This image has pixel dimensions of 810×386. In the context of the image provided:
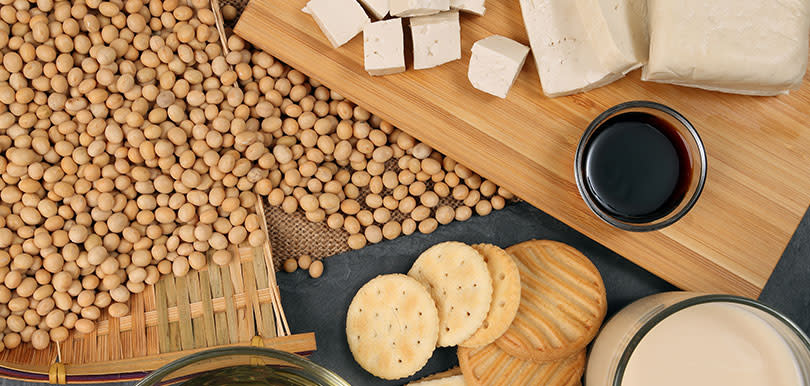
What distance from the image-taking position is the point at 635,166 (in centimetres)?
102

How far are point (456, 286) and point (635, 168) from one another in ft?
1.22

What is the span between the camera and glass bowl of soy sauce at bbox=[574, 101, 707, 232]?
3.32 feet

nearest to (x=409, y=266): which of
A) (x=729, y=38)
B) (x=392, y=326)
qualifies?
(x=392, y=326)

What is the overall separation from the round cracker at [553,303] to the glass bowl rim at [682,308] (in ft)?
0.61

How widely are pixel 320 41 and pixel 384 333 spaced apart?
0.55 meters


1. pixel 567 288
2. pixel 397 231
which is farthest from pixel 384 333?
pixel 567 288

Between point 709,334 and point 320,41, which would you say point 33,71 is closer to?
point 320,41

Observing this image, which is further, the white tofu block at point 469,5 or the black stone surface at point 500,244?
the black stone surface at point 500,244

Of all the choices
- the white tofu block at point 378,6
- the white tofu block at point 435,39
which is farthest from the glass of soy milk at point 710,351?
the white tofu block at point 378,6

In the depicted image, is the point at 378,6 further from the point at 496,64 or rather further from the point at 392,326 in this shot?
the point at 392,326

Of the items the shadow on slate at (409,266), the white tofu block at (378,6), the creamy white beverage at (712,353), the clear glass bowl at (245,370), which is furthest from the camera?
the shadow on slate at (409,266)

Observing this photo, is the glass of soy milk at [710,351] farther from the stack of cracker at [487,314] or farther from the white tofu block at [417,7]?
the white tofu block at [417,7]

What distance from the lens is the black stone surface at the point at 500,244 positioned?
1199 millimetres

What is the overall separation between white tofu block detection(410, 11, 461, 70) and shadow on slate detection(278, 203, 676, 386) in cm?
34
